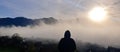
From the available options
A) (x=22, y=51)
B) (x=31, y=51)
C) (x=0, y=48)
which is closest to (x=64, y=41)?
(x=0, y=48)

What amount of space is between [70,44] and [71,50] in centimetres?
46

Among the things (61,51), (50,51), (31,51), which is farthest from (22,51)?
(61,51)

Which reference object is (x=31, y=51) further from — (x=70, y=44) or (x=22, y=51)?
(x=70, y=44)

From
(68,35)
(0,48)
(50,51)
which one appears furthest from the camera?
(50,51)

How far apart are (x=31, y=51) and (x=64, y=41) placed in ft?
377

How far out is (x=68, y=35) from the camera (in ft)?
85.0

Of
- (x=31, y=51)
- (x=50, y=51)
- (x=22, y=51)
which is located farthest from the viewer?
(x=50, y=51)

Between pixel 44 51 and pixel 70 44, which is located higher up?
pixel 70 44

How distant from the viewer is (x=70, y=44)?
26.2m

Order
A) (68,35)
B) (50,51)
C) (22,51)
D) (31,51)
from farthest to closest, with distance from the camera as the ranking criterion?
1. (50,51)
2. (31,51)
3. (22,51)
4. (68,35)

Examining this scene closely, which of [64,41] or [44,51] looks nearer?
[64,41]

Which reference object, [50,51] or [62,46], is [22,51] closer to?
[50,51]

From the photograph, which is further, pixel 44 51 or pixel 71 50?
pixel 44 51

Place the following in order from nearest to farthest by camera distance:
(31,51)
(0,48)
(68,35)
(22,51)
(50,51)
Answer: (68,35), (0,48), (22,51), (31,51), (50,51)
